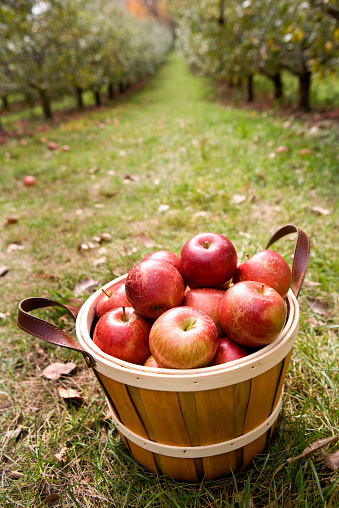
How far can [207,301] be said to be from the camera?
1403mm

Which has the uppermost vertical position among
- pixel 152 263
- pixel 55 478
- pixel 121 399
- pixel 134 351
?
pixel 152 263

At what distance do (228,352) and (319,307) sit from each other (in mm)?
1190

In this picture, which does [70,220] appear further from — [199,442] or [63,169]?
[199,442]

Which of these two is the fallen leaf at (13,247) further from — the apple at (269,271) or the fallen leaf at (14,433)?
the apple at (269,271)

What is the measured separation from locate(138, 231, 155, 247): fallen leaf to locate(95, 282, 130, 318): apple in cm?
136

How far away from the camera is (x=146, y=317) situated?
140cm

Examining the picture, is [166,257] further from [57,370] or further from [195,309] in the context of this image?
[57,370]

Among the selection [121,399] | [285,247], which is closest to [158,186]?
[285,247]

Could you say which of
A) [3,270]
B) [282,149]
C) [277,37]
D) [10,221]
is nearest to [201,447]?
[3,270]

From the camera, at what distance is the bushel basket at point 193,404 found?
1.08 metres

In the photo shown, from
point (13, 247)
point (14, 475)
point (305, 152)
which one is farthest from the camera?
point (305, 152)

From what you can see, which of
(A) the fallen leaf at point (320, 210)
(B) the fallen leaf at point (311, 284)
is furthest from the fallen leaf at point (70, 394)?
(A) the fallen leaf at point (320, 210)

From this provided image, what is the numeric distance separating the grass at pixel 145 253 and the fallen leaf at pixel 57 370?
0.04 m

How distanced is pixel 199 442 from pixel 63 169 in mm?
5060
